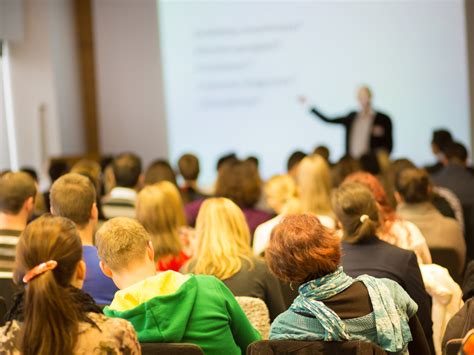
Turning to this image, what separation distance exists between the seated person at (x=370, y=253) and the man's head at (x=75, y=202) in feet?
3.66

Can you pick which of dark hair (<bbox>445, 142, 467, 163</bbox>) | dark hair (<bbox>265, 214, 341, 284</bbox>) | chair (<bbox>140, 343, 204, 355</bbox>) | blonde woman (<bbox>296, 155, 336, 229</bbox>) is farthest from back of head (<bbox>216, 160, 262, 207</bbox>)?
chair (<bbox>140, 343, 204, 355</bbox>)

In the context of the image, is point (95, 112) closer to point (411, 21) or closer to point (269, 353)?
point (411, 21)

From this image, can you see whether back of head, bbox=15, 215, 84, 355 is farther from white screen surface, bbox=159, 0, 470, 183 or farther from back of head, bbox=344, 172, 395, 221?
white screen surface, bbox=159, 0, 470, 183

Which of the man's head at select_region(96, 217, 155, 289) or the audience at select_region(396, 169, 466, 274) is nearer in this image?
the man's head at select_region(96, 217, 155, 289)

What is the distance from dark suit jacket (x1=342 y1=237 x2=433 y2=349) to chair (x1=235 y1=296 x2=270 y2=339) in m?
0.39

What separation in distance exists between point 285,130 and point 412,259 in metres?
7.38

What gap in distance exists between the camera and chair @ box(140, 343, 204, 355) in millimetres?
2697

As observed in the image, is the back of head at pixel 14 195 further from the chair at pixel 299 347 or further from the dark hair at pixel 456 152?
the dark hair at pixel 456 152

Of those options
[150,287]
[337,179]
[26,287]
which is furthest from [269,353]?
[337,179]

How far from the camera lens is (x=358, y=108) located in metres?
10.6

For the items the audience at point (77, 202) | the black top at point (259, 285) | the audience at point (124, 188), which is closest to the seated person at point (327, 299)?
the black top at point (259, 285)

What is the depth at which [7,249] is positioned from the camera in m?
3.98

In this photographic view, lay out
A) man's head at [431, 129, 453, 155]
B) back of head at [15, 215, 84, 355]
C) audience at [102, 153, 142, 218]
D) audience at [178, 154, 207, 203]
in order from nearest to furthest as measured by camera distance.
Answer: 1. back of head at [15, 215, 84, 355]
2. audience at [102, 153, 142, 218]
3. audience at [178, 154, 207, 203]
4. man's head at [431, 129, 453, 155]

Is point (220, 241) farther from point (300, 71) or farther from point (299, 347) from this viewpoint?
point (300, 71)
